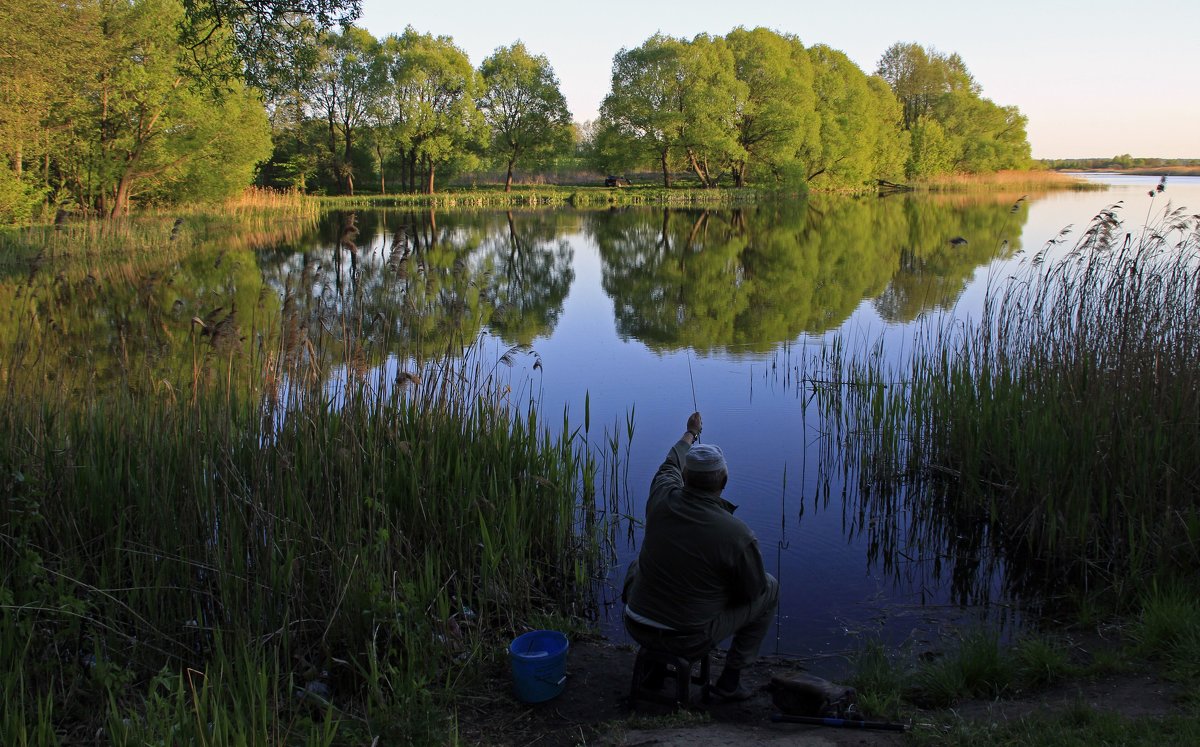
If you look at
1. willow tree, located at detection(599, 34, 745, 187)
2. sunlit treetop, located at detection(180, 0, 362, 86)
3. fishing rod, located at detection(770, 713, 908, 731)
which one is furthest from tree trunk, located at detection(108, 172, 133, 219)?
willow tree, located at detection(599, 34, 745, 187)

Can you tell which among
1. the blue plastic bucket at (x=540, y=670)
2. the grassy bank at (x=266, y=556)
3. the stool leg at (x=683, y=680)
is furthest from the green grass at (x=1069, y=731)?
the grassy bank at (x=266, y=556)

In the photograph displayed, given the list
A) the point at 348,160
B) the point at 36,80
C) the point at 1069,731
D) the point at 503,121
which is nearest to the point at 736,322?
the point at 1069,731

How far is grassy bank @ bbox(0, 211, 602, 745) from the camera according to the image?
3.79 meters

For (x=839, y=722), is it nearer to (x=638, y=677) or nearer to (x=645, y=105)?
(x=638, y=677)

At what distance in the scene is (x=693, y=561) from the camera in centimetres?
416

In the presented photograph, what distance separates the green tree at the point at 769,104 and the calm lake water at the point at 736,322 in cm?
1943

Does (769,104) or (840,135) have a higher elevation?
(769,104)

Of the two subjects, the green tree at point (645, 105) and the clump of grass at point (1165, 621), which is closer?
the clump of grass at point (1165, 621)

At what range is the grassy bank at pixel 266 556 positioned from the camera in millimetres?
3791

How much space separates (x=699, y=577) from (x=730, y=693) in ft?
2.45

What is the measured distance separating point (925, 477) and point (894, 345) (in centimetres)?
640

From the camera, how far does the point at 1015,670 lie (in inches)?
175

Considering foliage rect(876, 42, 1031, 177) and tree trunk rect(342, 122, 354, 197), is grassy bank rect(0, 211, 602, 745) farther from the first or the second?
foliage rect(876, 42, 1031, 177)

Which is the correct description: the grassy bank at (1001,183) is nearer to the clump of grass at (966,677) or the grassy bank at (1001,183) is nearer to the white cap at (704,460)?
the clump of grass at (966,677)
